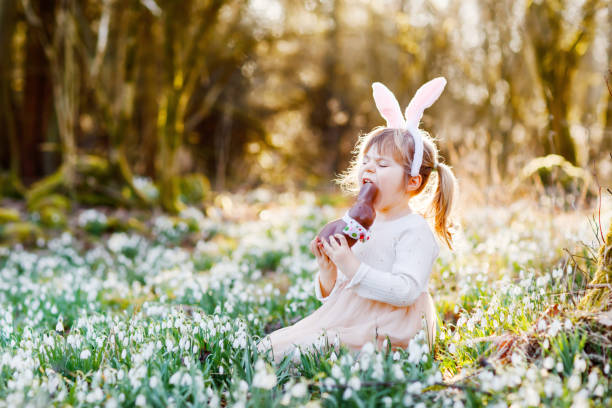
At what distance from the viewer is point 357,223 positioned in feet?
8.07

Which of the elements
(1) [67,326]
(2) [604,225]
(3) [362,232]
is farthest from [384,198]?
(2) [604,225]

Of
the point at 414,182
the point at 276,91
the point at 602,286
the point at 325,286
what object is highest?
the point at 276,91

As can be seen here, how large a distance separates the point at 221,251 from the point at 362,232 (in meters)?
4.70

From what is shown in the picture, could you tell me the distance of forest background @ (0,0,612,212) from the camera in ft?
26.9

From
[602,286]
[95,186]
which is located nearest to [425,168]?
[602,286]

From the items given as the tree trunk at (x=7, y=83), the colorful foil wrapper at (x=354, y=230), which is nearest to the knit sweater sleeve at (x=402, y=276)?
the colorful foil wrapper at (x=354, y=230)

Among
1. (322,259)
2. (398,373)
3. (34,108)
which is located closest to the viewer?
(398,373)

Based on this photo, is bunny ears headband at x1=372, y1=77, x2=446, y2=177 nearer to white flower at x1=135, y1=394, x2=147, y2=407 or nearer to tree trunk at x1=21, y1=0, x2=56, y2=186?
white flower at x1=135, y1=394, x2=147, y2=407

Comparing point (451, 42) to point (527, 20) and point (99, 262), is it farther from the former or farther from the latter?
point (99, 262)

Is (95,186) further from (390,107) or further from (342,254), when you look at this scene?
(342,254)

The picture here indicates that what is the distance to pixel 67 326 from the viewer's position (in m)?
3.93

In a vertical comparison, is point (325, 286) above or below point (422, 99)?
below

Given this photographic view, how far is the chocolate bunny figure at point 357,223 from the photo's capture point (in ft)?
8.07

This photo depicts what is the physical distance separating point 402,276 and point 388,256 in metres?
0.21
